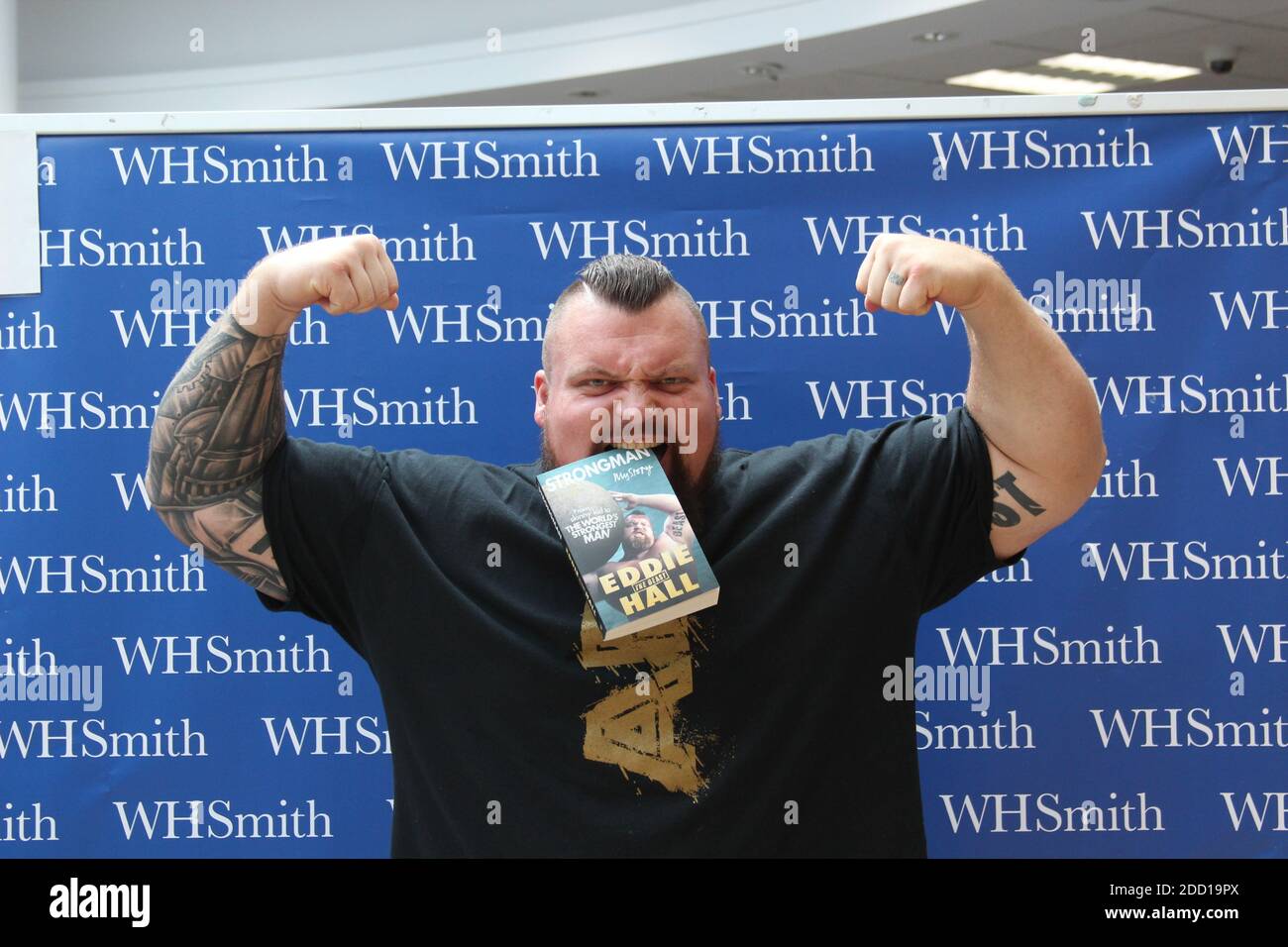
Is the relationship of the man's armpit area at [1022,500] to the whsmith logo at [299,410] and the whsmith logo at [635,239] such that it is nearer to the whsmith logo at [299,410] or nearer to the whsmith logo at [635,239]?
the whsmith logo at [635,239]

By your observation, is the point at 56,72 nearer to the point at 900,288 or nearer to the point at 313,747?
the point at 313,747

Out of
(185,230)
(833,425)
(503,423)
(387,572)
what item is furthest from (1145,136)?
(185,230)

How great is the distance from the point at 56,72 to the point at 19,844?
5340mm

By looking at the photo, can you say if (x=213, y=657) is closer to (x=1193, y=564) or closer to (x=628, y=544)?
(x=628, y=544)

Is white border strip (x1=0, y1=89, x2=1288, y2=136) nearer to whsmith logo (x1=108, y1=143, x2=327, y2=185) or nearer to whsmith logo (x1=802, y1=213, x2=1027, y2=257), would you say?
whsmith logo (x1=108, y1=143, x2=327, y2=185)

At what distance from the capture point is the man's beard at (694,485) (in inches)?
72.4

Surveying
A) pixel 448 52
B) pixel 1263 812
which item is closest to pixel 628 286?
pixel 1263 812

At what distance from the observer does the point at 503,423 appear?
244 cm

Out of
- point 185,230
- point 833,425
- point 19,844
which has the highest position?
point 185,230

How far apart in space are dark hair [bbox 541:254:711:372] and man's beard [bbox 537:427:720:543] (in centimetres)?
14

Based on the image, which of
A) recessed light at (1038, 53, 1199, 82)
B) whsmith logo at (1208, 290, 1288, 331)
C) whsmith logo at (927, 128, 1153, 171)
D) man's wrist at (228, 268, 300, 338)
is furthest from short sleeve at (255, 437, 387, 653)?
recessed light at (1038, 53, 1199, 82)

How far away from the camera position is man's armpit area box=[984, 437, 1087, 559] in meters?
1.78

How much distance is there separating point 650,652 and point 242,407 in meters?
0.65

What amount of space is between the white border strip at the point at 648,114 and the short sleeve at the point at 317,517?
2.66 feet
